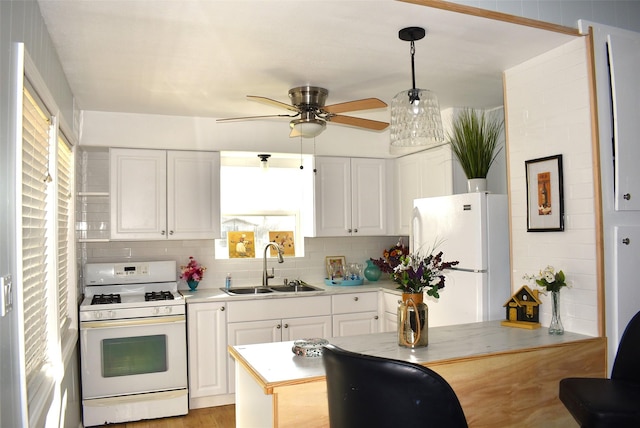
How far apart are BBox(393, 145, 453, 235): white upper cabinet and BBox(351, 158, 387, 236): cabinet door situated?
0.44 ft

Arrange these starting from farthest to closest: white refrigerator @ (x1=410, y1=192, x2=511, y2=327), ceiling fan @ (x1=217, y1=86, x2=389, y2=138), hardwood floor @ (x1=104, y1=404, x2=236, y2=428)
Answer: hardwood floor @ (x1=104, y1=404, x2=236, y2=428)
ceiling fan @ (x1=217, y1=86, x2=389, y2=138)
white refrigerator @ (x1=410, y1=192, x2=511, y2=327)

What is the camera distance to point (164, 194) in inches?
174

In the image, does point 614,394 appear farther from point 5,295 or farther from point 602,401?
point 5,295

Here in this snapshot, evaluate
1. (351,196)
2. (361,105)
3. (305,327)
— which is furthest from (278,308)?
(361,105)

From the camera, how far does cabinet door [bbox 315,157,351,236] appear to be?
4.86 meters

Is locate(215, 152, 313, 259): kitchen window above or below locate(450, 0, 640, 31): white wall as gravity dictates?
below

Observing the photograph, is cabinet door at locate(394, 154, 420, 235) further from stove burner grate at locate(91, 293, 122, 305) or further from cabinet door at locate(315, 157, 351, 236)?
stove burner grate at locate(91, 293, 122, 305)

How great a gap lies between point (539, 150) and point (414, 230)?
1226 mm

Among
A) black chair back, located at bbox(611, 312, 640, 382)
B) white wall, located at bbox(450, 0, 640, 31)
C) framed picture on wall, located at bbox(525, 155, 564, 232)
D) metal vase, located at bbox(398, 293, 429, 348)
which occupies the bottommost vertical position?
black chair back, located at bbox(611, 312, 640, 382)

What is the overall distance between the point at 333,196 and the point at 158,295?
1.77m

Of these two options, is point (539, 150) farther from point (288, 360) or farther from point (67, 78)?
point (67, 78)

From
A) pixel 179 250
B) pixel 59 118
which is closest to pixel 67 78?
pixel 59 118

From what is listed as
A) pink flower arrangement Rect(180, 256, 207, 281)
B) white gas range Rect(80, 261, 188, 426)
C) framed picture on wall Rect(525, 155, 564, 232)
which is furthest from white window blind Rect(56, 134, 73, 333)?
framed picture on wall Rect(525, 155, 564, 232)

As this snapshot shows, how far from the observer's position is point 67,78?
11.0 ft
